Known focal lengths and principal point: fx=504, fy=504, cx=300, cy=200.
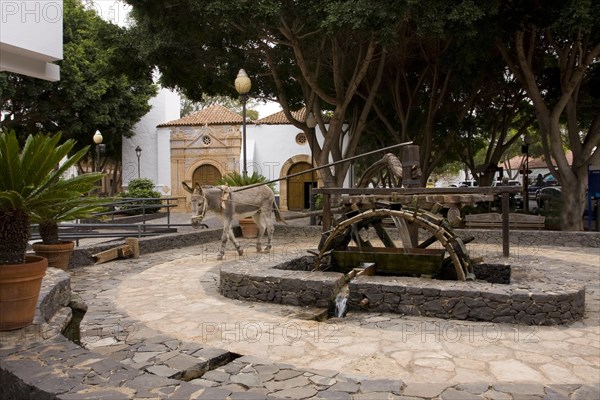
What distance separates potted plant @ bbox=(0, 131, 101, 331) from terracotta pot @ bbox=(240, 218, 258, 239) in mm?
10046

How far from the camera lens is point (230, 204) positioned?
1040 centimetres

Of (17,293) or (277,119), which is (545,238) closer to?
(17,293)

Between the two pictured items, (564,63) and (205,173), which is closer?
(564,63)

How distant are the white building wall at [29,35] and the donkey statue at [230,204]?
11.5 ft

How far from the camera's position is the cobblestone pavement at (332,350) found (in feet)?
12.3

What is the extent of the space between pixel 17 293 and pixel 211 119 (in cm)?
2543

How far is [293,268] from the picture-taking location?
27.1 ft

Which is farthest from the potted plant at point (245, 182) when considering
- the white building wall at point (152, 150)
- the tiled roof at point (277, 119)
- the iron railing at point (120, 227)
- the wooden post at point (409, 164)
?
the white building wall at point (152, 150)

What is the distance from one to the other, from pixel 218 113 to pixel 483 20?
19730 millimetres

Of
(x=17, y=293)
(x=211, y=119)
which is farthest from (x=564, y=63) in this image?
(x=211, y=119)

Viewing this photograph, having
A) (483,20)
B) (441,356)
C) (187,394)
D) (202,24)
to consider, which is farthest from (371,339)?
(202,24)

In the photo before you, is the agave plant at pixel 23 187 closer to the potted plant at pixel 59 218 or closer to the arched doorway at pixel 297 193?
the potted plant at pixel 59 218

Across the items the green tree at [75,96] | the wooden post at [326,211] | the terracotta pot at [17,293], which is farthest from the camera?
the green tree at [75,96]

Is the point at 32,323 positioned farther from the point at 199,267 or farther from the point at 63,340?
the point at 199,267
